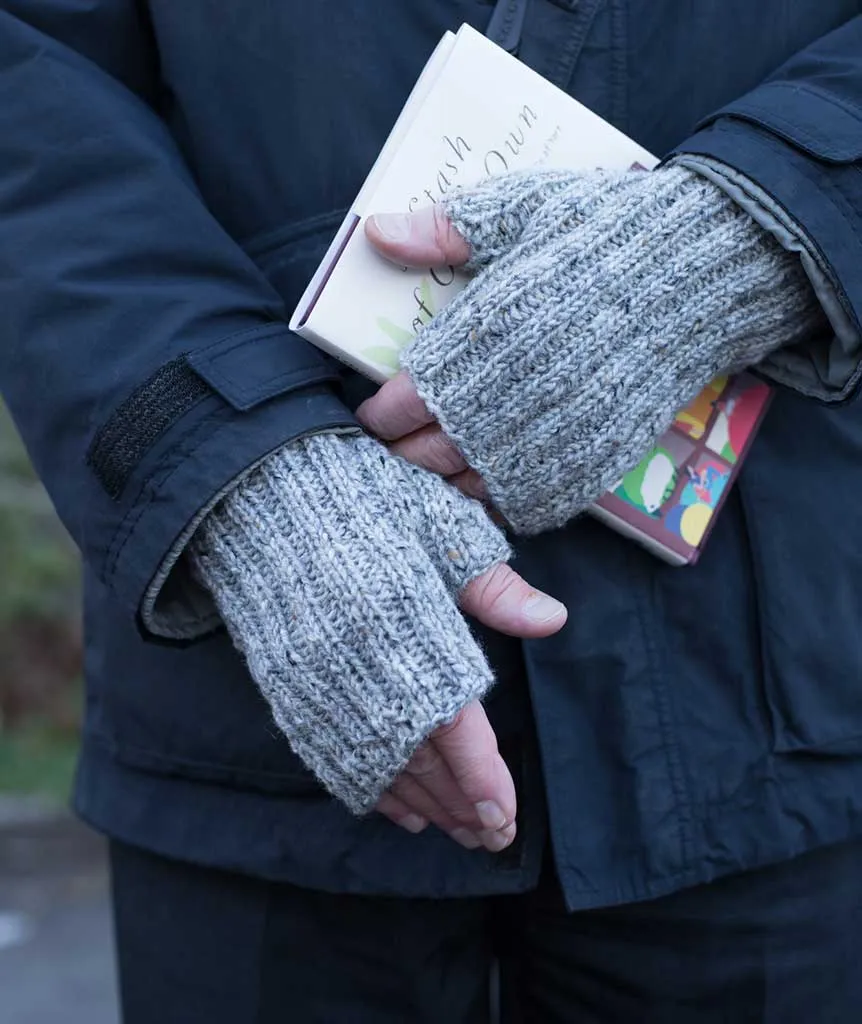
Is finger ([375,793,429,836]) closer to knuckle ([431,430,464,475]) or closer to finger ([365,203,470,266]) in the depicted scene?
knuckle ([431,430,464,475])

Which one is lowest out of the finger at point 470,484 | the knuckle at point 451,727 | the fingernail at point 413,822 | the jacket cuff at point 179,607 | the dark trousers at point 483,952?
the dark trousers at point 483,952

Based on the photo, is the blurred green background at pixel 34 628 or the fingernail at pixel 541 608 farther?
the blurred green background at pixel 34 628

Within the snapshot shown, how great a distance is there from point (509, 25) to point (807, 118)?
28 centimetres

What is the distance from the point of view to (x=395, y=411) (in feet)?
3.27

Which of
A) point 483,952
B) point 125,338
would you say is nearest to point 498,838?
point 483,952

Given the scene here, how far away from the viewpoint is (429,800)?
3.30ft

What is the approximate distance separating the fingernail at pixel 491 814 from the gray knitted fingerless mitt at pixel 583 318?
24cm

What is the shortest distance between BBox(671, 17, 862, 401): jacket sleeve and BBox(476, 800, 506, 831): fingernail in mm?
450

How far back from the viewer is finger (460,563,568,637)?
978mm

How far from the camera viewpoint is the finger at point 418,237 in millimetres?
983

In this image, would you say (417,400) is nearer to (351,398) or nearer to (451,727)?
(351,398)

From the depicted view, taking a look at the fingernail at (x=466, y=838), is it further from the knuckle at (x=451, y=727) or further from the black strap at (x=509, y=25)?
the black strap at (x=509, y=25)

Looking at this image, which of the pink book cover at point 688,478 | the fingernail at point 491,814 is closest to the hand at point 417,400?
the pink book cover at point 688,478

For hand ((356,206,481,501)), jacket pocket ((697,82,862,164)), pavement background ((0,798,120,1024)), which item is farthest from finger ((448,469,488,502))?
pavement background ((0,798,120,1024))
